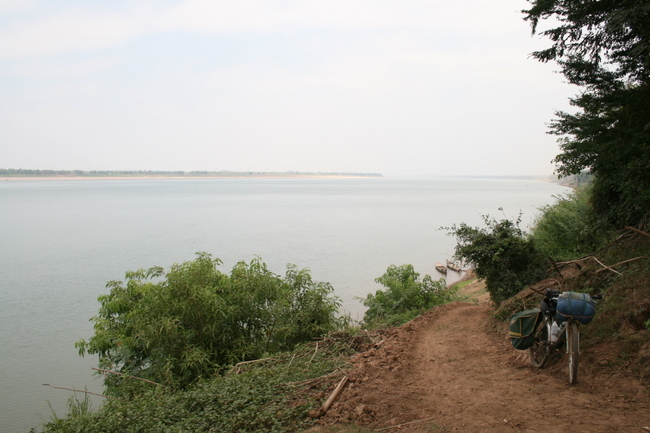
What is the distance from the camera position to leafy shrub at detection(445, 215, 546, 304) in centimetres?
1051

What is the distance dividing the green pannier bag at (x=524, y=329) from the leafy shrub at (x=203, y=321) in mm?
5447

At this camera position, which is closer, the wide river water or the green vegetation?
the green vegetation

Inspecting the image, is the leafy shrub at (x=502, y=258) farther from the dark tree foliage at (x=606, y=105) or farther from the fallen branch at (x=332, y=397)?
the fallen branch at (x=332, y=397)

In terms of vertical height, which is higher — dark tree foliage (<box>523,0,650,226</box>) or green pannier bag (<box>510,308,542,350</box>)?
dark tree foliage (<box>523,0,650,226</box>)

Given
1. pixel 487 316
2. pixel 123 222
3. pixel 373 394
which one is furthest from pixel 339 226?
pixel 373 394

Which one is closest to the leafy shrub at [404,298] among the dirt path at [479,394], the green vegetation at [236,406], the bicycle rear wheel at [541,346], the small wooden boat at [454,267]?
the dirt path at [479,394]

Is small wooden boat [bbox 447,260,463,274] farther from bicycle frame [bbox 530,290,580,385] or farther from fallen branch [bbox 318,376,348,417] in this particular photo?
fallen branch [bbox 318,376,348,417]

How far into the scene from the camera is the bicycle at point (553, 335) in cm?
568

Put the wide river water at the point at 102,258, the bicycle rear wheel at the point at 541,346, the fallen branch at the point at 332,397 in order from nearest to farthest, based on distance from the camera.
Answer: the fallen branch at the point at 332,397, the bicycle rear wheel at the point at 541,346, the wide river water at the point at 102,258

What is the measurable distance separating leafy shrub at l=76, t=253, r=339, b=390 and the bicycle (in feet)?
18.4

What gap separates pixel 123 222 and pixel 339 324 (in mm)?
48912

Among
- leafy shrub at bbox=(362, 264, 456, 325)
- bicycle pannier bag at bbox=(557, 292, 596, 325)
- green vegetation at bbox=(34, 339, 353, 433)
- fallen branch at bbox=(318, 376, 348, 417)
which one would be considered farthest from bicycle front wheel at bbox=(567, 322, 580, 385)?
leafy shrub at bbox=(362, 264, 456, 325)

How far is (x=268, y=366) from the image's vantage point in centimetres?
863

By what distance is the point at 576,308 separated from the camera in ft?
18.5
